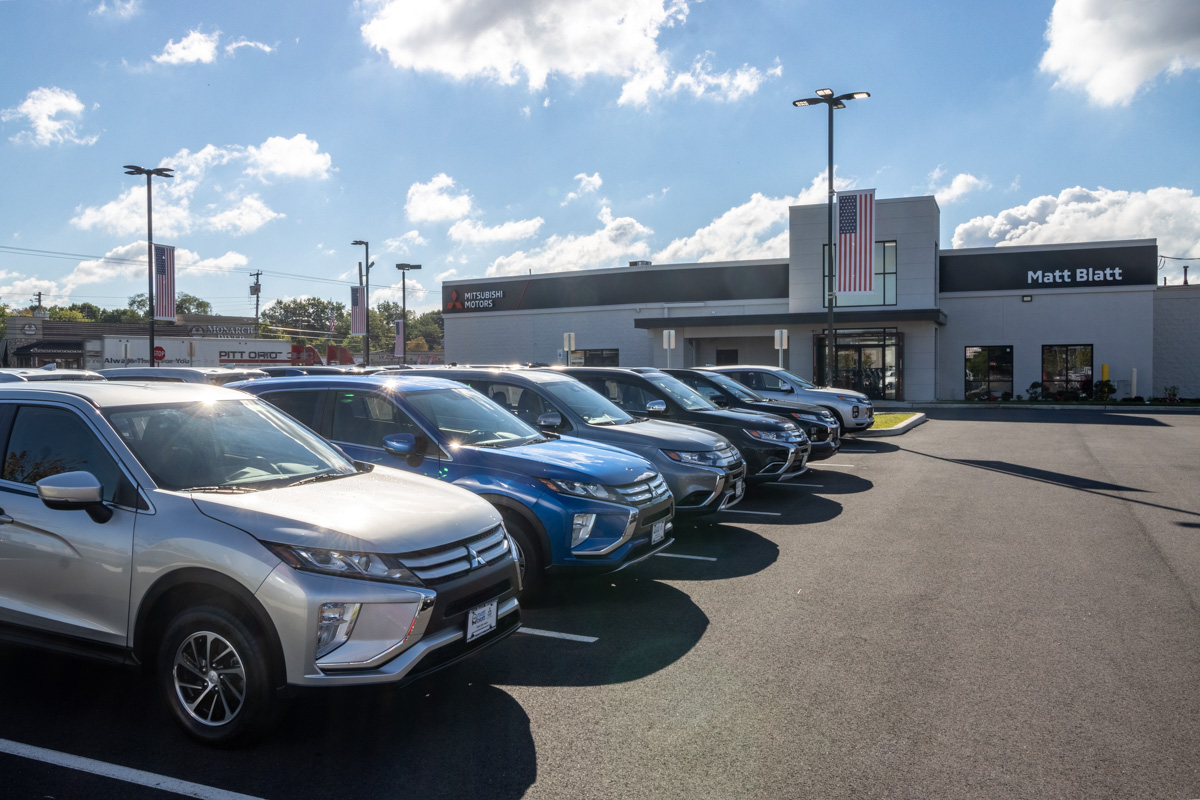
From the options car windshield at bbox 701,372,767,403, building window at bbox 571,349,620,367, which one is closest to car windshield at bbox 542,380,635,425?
car windshield at bbox 701,372,767,403

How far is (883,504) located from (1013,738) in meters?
6.73

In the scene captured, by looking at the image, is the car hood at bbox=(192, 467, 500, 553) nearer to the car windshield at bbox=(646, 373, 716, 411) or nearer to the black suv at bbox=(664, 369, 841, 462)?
the car windshield at bbox=(646, 373, 716, 411)

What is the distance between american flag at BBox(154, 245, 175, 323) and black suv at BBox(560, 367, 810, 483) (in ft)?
77.4

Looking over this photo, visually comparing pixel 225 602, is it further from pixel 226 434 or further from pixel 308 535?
pixel 226 434

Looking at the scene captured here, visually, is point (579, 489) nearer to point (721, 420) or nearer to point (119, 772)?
point (119, 772)

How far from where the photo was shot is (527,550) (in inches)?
235

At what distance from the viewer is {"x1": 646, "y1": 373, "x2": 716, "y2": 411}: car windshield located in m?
11.1

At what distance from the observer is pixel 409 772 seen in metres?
3.58

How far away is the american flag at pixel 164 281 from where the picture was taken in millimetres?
28766

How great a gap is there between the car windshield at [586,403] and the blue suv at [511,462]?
4.93 feet

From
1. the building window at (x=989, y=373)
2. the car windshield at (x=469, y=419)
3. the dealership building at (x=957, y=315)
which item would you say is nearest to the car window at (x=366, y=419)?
the car windshield at (x=469, y=419)

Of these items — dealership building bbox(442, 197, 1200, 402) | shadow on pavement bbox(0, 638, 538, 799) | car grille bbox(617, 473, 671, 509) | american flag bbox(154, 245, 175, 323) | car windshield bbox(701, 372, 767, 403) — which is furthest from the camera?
dealership building bbox(442, 197, 1200, 402)

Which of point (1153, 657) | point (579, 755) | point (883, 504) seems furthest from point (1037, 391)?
point (579, 755)

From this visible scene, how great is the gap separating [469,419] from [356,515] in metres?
2.93
